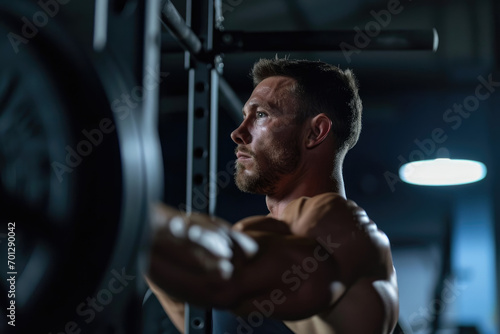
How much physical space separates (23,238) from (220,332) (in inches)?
43.6

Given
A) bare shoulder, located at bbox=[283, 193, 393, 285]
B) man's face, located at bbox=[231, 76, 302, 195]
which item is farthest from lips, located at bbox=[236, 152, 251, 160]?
bare shoulder, located at bbox=[283, 193, 393, 285]

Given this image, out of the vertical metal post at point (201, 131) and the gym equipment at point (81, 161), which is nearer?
the gym equipment at point (81, 161)

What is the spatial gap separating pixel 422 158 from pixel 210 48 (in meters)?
3.58

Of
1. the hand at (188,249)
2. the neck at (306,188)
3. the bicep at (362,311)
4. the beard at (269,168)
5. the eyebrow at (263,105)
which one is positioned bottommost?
the bicep at (362,311)

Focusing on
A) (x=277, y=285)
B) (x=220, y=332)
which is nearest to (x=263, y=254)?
(x=277, y=285)

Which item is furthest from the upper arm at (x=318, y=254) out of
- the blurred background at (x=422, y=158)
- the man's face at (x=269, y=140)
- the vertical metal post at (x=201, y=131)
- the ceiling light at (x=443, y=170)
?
the blurred background at (x=422, y=158)

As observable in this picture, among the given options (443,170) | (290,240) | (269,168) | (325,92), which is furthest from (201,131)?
(443,170)

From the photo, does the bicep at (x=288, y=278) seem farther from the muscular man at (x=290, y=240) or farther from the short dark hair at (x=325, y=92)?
the short dark hair at (x=325, y=92)

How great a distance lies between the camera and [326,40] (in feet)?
4.84

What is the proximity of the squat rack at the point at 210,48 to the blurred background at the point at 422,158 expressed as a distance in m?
2.83

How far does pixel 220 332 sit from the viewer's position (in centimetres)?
165

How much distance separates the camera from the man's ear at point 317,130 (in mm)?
1881

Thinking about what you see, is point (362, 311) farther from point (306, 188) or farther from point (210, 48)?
point (210, 48)

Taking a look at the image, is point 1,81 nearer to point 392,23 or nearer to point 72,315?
point 72,315
